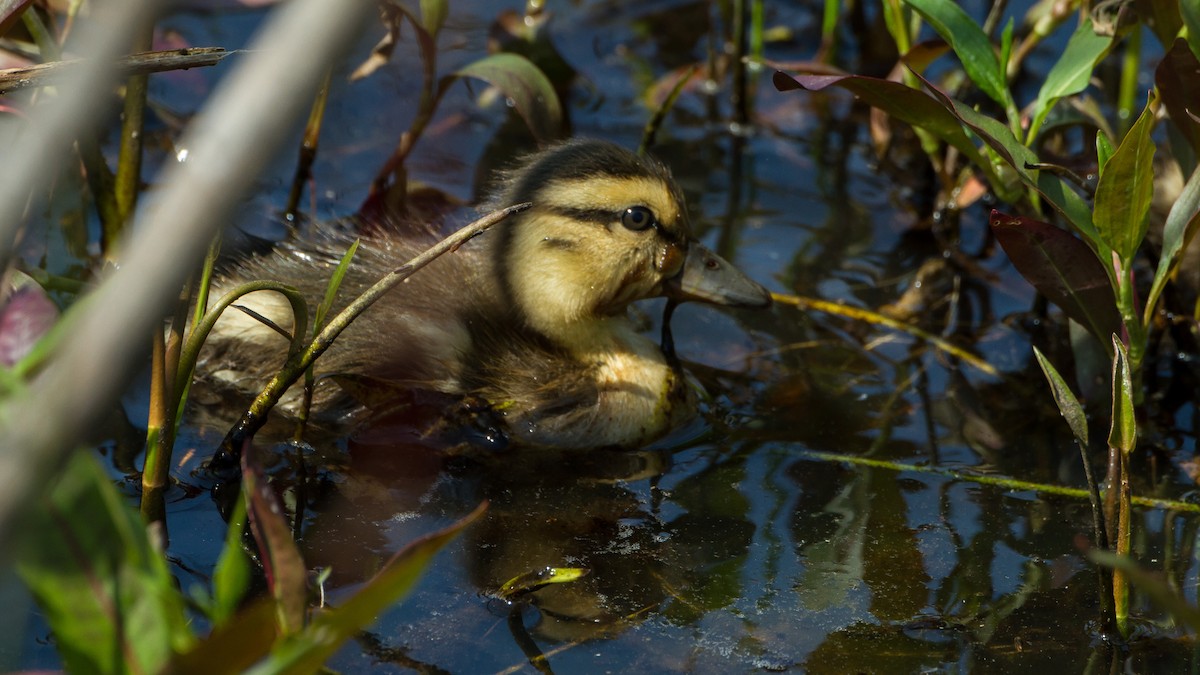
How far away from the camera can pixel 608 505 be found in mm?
3193

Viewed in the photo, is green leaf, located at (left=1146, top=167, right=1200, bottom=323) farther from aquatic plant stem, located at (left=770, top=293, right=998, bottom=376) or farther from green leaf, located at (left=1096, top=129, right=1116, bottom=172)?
aquatic plant stem, located at (left=770, top=293, right=998, bottom=376)

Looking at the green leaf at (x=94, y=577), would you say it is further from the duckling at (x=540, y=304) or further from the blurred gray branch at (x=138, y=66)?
the duckling at (x=540, y=304)

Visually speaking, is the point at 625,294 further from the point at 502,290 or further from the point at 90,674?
the point at 90,674

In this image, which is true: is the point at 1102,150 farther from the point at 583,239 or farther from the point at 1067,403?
the point at 583,239

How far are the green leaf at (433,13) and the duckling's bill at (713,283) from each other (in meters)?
1.03

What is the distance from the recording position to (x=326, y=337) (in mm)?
2744

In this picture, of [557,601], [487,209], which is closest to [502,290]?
[487,209]

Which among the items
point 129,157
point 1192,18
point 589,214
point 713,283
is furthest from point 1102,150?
point 129,157

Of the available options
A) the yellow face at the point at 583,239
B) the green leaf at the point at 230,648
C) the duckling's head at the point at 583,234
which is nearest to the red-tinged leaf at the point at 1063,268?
the duckling's head at the point at 583,234

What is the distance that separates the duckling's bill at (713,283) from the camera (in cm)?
377

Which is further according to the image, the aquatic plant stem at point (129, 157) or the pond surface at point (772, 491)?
the aquatic plant stem at point (129, 157)

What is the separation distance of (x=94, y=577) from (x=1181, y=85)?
274 cm

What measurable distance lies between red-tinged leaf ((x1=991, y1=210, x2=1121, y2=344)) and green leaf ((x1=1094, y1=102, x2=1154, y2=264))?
150 mm

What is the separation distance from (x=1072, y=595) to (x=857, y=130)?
9.82 feet
